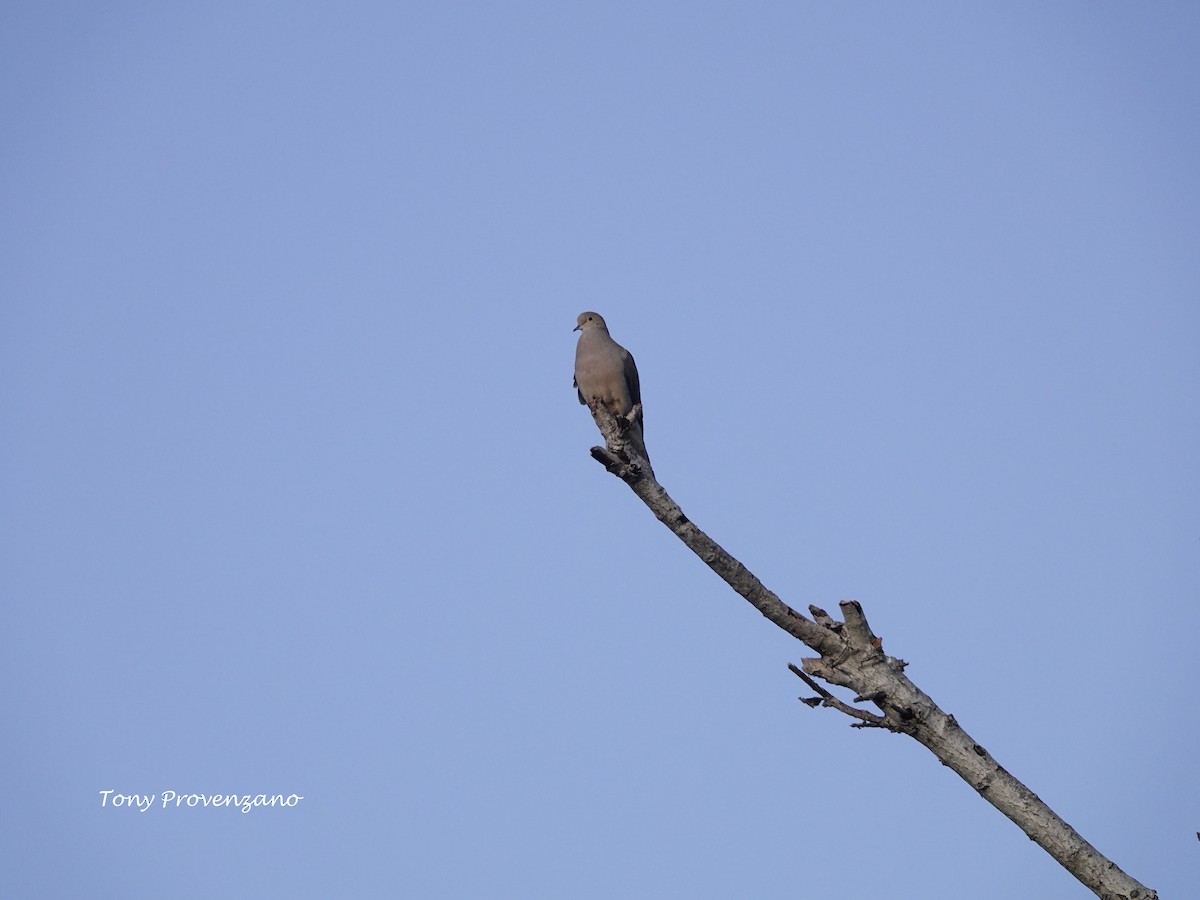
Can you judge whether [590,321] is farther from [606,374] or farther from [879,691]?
[879,691]

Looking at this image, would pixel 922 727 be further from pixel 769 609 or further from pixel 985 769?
pixel 769 609

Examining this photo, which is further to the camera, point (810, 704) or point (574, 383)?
point (574, 383)

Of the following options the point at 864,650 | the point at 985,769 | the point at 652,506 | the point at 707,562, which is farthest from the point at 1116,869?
the point at 652,506

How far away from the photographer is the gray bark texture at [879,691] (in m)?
4.90

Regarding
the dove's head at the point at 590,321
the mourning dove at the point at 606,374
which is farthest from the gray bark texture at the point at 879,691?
the dove's head at the point at 590,321

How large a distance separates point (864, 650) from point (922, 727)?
45cm

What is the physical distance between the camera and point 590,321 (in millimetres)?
9867

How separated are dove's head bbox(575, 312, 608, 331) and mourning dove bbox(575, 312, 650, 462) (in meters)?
0.50

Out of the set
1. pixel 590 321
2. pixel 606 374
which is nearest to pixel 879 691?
pixel 606 374

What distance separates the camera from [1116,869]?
4.83 m

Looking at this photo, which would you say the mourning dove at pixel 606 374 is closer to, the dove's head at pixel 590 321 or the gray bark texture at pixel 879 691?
the dove's head at pixel 590 321

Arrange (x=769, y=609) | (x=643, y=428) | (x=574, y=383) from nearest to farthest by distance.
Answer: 1. (x=769, y=609)
2. (x=643, y=428)
3. (x=574, y=383)

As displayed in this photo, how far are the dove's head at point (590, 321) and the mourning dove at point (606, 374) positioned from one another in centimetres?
50

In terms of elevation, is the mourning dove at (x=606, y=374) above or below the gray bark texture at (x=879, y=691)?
above
